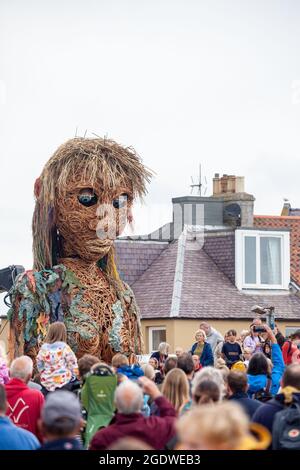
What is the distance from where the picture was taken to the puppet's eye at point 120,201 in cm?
1819

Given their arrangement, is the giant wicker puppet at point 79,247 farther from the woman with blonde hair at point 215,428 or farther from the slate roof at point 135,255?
the slate roof at point 135,255

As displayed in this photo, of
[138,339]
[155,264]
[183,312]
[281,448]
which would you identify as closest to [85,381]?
[281,448]

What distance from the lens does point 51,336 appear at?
1583 centimetres

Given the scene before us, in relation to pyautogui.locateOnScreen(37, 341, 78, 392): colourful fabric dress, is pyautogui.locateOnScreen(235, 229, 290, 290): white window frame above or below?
above

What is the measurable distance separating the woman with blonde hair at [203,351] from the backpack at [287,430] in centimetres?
720

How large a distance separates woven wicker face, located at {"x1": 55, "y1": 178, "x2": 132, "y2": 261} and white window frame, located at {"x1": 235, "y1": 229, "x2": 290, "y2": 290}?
18.4 m

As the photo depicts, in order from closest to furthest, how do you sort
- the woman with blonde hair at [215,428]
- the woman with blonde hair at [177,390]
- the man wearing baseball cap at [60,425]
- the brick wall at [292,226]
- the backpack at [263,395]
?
the woman with blonde hair at [215,428], the man wearing baseball cap at [60,425], the woman with blonde hair at [177,390], the backpack at [263,395], the brick wall at [292,226]

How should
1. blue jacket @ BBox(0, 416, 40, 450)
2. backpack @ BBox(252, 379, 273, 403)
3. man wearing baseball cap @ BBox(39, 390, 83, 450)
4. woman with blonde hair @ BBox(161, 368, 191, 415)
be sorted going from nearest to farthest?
1. man wearing baseball cap @ BBox(39, 390, 83, 450)
2. blue jacket @ BBox(0, 416, 40, 450)
3. woman with blonde hair @ BBox(161, 368, 191, 415)
4. backpack @ BBox(252, 379, 273, 403)

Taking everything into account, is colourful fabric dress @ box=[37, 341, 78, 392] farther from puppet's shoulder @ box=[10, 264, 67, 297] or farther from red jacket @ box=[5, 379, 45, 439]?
puppet's shoulder @ box=[10, 264, 67, 297]

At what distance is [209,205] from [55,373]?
89.2 feet

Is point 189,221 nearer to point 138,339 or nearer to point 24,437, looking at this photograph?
point 138,339

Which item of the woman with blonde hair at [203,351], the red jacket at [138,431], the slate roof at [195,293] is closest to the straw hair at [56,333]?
the woman with blonde hair at [203,351]

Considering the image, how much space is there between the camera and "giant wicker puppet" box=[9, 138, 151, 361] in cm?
1795

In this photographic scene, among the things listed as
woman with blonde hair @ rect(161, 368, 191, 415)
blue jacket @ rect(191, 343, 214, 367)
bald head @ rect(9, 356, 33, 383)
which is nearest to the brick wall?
blue jacket @ rect(191, 343, 214, 367)
